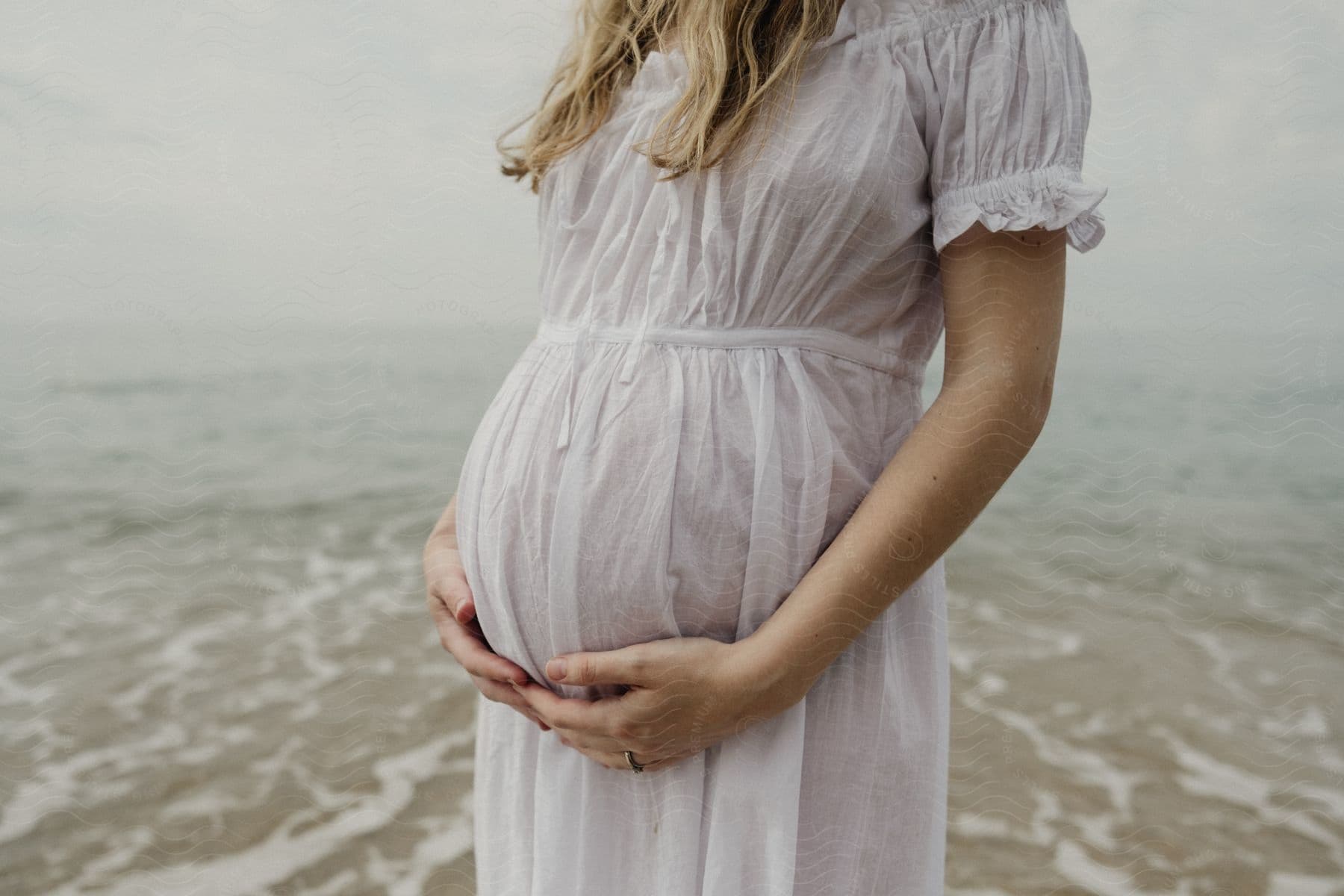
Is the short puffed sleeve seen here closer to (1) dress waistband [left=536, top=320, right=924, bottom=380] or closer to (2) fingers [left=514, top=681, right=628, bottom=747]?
(1) dress waistband [left=536, top=320, right=924, bottom=380]

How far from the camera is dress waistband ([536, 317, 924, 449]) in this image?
729mm

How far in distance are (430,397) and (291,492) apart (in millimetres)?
2629

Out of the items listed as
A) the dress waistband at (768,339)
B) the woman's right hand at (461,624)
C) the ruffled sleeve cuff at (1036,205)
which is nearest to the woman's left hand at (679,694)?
the woman's right hand at (461,624)

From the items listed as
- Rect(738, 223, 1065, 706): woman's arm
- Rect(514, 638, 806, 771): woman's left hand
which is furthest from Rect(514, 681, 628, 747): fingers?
Rect(738, 223, 1065, 706): woman's arm

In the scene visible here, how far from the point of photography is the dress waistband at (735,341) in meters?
0.73

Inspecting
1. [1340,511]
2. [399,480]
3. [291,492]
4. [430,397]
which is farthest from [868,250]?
[399,480]

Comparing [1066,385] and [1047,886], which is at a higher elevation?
[1066,385]

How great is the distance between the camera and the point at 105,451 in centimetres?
A: 461

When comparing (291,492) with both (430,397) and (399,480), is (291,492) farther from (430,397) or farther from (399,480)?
(430,397)

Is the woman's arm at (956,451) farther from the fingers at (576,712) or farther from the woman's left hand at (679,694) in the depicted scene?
the fingers at (576,712)

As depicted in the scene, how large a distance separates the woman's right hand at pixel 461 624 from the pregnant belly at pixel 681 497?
48 millimetres

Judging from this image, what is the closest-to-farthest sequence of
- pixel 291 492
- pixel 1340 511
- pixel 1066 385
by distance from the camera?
pixel 1066 385 → pixel 1340 511 → pixel 291 492

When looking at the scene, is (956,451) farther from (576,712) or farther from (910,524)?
(576,712)

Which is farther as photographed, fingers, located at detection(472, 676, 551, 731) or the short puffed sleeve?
fingers, located at detection(472, 676, 551, 731)
